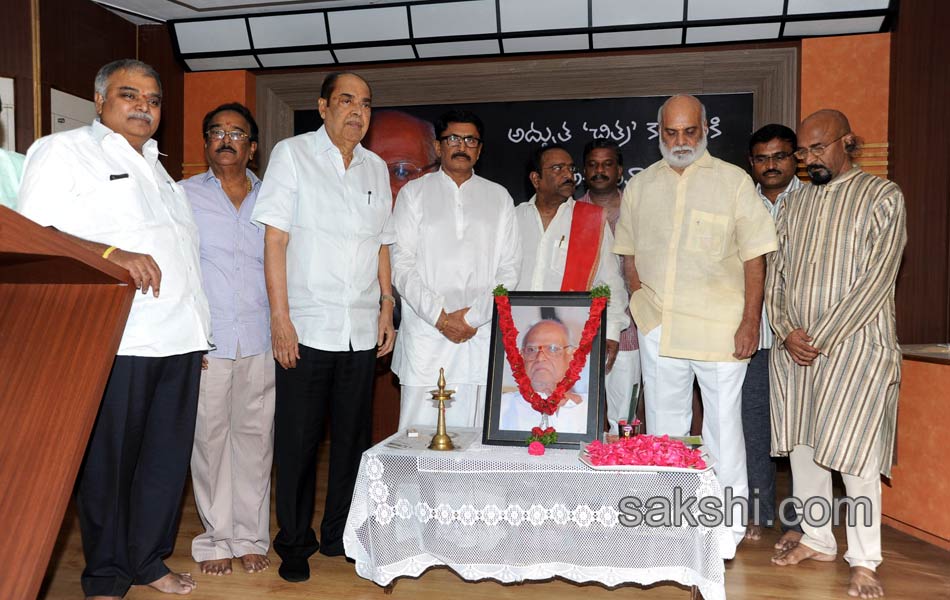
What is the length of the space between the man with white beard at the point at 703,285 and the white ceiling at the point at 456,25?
172 cm

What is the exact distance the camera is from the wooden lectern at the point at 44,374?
83 cm

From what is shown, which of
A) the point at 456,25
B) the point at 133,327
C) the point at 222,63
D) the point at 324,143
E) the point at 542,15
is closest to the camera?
the point at 133,327

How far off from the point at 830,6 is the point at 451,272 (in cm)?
278

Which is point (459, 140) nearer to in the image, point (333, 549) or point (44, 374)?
point (333, 549)

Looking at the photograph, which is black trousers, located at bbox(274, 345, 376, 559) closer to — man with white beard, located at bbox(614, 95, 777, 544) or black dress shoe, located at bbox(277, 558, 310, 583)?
black dress shoe, located at bbox(277, 558, 310, 583)

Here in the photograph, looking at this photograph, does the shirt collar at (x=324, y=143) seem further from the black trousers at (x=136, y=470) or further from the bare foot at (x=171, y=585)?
the bare foot at (x=171, y=585)

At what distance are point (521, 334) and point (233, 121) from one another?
4.60ft

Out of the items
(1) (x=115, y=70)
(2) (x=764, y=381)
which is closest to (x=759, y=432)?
(2) (x=764, y=381)

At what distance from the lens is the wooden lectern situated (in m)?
0.83

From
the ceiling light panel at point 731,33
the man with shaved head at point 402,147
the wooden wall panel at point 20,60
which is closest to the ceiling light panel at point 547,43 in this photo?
the ceiling light panel at point 731,33

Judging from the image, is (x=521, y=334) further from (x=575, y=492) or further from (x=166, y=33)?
(x=166, y=33)

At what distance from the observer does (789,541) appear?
3311 mm

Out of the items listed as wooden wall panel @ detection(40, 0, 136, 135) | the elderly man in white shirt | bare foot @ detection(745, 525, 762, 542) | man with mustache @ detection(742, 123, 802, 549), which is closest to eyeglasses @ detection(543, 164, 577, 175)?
man with mustache @ detection(742, 123, 802, 549)

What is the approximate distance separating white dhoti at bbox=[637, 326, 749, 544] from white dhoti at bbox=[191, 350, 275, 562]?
1562 mm
